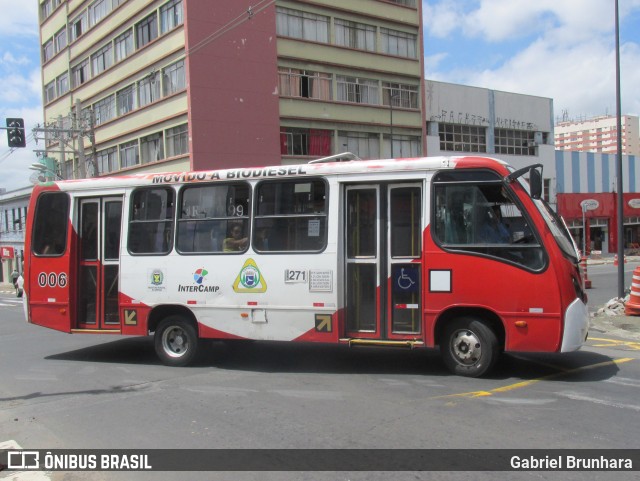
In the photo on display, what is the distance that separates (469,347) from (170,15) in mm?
28569

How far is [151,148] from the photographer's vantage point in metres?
32.7

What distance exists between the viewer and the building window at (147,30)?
104ft

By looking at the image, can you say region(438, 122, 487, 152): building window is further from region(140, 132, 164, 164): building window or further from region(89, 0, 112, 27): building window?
region(89, 0, 112, 27): building window

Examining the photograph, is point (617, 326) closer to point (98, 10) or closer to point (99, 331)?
point (99, 331)

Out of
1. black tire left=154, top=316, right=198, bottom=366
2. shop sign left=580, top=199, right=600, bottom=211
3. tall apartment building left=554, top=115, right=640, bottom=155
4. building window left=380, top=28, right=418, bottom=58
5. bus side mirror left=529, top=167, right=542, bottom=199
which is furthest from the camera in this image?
tall apartment building left=554, top=115, right=640, bottom=155

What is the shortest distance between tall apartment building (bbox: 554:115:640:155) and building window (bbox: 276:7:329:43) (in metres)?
105

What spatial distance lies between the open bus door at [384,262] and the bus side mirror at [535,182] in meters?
1.45

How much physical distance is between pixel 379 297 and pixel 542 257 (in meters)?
2.20

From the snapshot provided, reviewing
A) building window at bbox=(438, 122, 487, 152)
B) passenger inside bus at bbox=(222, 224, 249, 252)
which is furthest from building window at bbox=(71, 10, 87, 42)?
passenger inside bus at bbox=(222, 224, 249, 252)

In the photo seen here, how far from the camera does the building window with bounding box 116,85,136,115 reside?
34250 millimetres

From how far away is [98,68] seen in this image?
38125 millimetres

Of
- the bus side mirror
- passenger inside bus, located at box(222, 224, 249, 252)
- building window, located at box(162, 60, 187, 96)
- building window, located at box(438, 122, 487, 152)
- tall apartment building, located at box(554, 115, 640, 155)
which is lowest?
passenger inside bus, located at box(222, 224, 249, 252)

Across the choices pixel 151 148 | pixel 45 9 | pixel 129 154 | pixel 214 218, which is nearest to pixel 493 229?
pixel 214 218

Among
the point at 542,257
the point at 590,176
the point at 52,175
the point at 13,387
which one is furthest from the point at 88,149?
the point at 590,176
